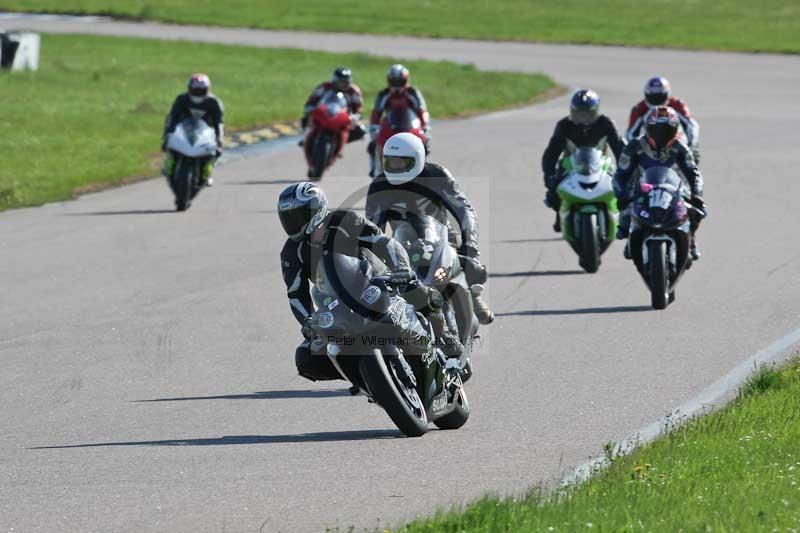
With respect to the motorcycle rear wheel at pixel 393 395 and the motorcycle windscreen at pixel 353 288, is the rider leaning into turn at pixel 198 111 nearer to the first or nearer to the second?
the motorcycle rear wheel at pixel 393 395

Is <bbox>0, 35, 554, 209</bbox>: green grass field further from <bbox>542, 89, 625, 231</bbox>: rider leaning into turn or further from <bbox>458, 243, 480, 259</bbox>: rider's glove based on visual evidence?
<bbox>458, 243, 480, 259</bbox>: rider's glove

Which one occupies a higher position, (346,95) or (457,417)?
(457,417)

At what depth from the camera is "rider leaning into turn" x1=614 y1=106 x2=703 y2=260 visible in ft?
49.8

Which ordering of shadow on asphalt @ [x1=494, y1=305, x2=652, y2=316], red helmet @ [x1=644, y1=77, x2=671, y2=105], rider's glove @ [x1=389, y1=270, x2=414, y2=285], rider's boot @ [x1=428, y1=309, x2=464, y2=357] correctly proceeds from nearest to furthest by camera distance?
rider's glove @ [x1=389, y1=270, x2=414, y2=285] < rider's boot @ [x1=428, y1=309, x2=464, y2=357] < shadow on asphalt @ [x1=494, y1=305, x2=652, y2=316] < red helmet @ [x1=644, y1=77, x2=671, y2=105]

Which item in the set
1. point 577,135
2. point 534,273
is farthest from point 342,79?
point 534,273

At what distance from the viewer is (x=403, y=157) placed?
1096cm

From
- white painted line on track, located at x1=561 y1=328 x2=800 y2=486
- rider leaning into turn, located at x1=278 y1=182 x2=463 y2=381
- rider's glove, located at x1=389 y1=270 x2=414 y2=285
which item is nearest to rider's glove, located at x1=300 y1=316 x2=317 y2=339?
rider leaning into turn, located at x1=278 y1=182 x2=463 y2=381

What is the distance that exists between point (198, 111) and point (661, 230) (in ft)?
31.0

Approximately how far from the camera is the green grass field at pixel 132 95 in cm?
2670

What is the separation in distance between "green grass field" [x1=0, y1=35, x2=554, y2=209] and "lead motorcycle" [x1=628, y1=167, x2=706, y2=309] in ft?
33.8

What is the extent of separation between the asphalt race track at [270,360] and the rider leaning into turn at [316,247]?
56cm

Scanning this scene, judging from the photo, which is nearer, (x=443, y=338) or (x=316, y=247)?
(x=316, y=247)

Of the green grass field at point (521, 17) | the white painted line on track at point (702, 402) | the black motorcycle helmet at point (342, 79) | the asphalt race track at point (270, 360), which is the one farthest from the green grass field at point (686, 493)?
the green grass field at point (521, 17)

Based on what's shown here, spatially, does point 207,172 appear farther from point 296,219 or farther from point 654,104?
point 296,219
